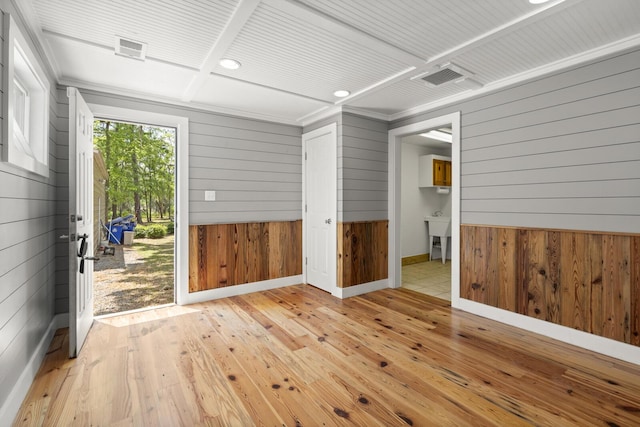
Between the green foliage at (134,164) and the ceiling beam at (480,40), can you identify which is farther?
the green foliage at (134,164)

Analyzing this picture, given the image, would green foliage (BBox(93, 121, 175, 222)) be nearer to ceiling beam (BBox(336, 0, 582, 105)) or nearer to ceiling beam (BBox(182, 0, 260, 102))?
ceiling beam (BBox(182, 0, 260, 102))

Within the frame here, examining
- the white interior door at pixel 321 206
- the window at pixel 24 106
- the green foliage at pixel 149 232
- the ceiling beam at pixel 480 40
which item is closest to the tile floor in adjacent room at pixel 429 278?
the white interior door at pixel 321 206

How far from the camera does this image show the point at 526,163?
2846 mm

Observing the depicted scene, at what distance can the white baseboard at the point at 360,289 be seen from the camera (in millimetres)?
3828

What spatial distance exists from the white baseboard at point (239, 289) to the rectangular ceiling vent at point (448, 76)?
3005 mm

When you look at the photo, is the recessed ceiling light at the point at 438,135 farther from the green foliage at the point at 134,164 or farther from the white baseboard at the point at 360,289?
the green foliage at the point at 134,164

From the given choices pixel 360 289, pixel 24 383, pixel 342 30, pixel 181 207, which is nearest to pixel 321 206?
pixel 360 289

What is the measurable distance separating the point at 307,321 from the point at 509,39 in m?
2.93

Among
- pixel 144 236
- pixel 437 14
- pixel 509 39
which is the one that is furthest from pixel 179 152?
pixel 144 236

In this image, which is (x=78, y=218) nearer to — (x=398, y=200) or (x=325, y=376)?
(x=325, y=376)

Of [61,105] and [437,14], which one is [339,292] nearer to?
[437,14]

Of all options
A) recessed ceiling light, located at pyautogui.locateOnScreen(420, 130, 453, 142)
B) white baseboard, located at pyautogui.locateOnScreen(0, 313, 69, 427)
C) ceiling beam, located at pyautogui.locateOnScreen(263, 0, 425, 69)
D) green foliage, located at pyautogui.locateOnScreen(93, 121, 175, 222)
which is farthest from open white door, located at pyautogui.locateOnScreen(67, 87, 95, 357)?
green foliage, located at pyautogui.locateOnScreen(93, 121, 175, 222)

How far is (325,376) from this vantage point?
6.90ft

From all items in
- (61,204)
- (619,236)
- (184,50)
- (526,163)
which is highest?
(184,50)
